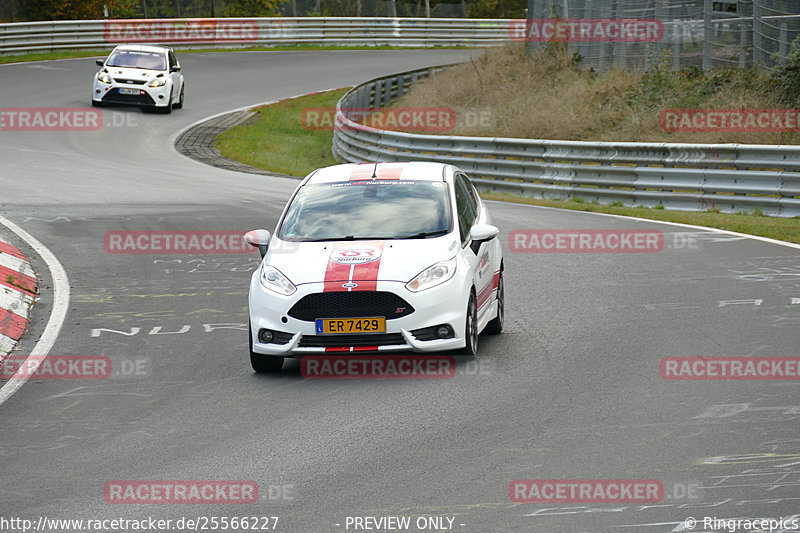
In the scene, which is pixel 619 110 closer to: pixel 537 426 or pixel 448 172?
pixel 448 172

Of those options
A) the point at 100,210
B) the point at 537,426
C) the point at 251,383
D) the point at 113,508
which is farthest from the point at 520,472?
the point at 100,210

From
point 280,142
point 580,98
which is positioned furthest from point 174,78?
point 580,98

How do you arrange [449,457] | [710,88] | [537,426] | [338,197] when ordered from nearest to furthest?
[449,457]
[537,426]
[338,197]
[710,88]

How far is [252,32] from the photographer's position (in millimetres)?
48656

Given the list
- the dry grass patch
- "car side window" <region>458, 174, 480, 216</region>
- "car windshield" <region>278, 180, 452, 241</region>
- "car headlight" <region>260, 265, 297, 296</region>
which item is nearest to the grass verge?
the dry grass patch

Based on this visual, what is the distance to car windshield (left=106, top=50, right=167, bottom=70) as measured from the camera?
32.4 m

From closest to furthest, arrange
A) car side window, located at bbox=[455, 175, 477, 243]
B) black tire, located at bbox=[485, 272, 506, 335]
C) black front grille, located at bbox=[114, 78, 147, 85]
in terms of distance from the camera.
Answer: car side window, located at bbox=[455, 175, 477, 243] < black tire, located at bbox=[485, 272, 506, 335] < black front grille, located at bbox=[114, 78, 147, 85]

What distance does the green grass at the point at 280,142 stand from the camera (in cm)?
2934

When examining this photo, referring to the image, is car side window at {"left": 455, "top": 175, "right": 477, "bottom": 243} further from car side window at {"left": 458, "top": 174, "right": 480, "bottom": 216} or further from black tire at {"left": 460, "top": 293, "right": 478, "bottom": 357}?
black tire at {"left": 460, "top": 293, "right": 478, "bottom": 357}

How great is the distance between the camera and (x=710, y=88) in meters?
26.1

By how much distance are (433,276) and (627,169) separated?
39.9 feet

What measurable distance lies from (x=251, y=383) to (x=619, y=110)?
1971cm

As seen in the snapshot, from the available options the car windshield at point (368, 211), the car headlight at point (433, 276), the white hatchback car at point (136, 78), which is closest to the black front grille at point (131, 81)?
the white hatchback car at point (136, 78)

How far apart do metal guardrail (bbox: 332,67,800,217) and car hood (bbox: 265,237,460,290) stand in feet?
34.1
